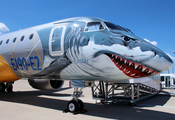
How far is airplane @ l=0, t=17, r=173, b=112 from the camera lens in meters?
5.57

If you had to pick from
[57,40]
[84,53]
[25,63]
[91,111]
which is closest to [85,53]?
[84,53]

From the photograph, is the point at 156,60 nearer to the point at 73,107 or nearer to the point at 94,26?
the point at 94,26

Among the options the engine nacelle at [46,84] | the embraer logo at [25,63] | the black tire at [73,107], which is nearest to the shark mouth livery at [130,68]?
the black tire at [73,107]

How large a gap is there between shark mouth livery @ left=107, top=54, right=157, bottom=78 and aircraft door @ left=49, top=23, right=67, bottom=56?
225 centimetres

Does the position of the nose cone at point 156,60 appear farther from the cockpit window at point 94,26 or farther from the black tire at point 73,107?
the black tire at point 73,107

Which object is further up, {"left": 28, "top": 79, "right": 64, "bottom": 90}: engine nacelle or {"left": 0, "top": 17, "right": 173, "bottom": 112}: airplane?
{"left": 0, "top": 17, "right": 173, "bottom": 112}: airplane

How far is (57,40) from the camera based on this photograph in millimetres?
7039

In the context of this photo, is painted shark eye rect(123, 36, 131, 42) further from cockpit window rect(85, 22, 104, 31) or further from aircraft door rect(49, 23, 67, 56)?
aircraft door rect(49, 23, 67, 56)

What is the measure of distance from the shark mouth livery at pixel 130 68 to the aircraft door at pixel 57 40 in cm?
225

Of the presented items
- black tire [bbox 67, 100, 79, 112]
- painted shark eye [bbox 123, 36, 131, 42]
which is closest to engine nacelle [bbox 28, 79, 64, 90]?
black tire [bbox 67, 100, 79, 112]

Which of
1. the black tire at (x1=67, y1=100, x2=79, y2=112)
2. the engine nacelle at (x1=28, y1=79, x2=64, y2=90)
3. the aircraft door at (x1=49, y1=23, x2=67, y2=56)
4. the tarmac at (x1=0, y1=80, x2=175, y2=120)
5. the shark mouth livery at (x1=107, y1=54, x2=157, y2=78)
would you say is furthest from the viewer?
the engine nacelle at (x1=28, y1=79, x2=64, y2=90)

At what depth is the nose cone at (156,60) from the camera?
5.39 meters

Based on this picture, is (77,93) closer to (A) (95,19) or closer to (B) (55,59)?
(B) (55,59)

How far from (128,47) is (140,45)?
0.42 m
